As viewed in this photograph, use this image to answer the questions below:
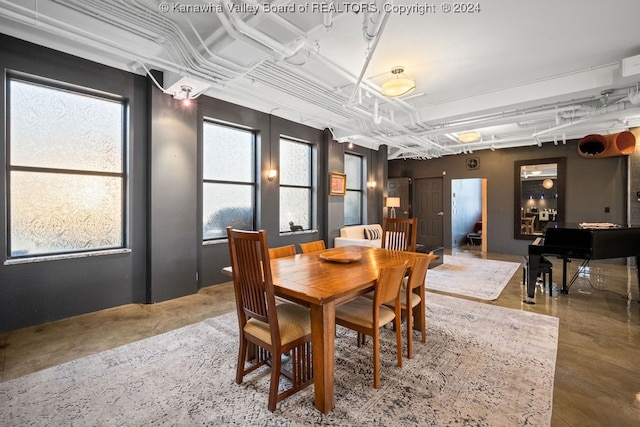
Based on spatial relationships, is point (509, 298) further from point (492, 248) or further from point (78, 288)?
point (78, 288)

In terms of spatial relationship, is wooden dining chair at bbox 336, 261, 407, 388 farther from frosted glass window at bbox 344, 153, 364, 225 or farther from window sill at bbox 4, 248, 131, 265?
frosted glass window at bbox 344, 153, 364, 225

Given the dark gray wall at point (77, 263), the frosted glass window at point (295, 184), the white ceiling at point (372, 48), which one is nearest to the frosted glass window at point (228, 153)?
the white ceiling at point (372, 48)

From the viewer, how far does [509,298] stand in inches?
153

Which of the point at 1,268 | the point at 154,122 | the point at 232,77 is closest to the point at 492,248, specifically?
the point at 232,77

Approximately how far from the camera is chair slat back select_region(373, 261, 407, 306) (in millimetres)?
1956

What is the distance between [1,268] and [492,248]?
30.1 ft

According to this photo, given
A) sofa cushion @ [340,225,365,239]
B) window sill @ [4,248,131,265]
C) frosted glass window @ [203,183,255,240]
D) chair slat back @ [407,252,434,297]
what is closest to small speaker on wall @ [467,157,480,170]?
sofa cushion @ [340,225,365,239]

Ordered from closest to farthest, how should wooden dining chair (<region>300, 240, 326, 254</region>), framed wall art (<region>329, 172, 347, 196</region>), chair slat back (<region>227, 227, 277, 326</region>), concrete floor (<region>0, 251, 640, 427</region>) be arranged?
chair slat back (<region>227, 227, 277, 326</region>) → concrete floor (<region>0, 251, 640, 427</region>) → wooden dining chair (<region>300, 240, 326, 254</region>) → framed wall art (<region>329, 172, 347, 196</region>)

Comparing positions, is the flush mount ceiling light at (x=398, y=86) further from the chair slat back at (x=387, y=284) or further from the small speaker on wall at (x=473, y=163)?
the small speaker on wall at (x=473, y=163)

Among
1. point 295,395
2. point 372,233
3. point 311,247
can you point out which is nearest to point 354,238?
point 372,233

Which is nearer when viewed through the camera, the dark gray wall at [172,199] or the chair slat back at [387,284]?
the chair slat back at [387,284]

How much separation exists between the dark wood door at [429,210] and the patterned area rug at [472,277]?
6.79 ft

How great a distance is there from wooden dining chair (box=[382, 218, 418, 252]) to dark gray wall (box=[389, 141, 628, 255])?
17.4 feet

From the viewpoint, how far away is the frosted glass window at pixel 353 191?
7234mm
